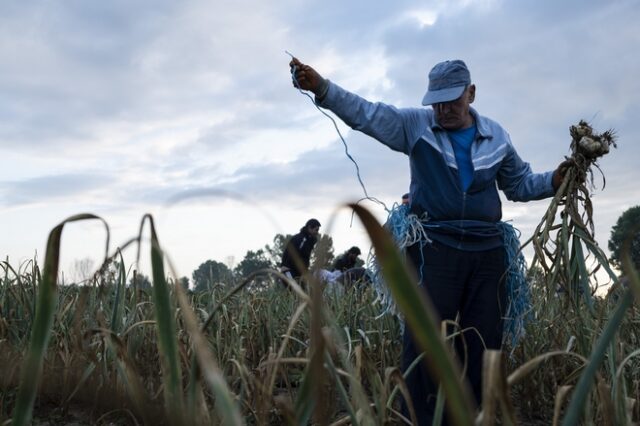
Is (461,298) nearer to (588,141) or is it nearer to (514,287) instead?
(514,287)

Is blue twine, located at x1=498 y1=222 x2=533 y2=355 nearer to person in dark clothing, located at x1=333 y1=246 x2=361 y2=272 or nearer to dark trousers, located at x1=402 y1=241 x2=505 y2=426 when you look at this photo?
dark trousers, located at x1=402 y1=241 x2=505 y2=426

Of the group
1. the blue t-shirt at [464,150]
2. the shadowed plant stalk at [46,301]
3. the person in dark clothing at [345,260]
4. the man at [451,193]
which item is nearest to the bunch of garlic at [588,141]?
the man at [451,193]

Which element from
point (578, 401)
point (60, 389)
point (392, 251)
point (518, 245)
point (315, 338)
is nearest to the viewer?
point (392, 251)

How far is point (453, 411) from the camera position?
0.62 metres

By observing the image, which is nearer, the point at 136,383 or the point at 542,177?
the point at 136,383

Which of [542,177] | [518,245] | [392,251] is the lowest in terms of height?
[392,251]

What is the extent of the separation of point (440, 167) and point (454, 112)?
0.22 m

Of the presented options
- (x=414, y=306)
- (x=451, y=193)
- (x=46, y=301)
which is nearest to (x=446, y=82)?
(x=451, y=193)

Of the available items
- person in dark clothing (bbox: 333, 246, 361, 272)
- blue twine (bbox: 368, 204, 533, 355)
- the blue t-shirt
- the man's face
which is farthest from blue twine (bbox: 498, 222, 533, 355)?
person in dark clothing (bbox: 333, 246, 361, 272)

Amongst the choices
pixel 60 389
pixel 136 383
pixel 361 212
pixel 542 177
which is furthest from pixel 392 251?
pixel 542 177

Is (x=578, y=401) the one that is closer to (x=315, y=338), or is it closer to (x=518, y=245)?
(x=315, y=338)

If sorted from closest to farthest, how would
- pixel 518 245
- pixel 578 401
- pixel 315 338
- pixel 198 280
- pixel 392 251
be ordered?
pixel 392 251
pixel 315 338
pixel 578 401
pixel 518 245
pixel 198 280

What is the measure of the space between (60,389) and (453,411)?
1935 mm

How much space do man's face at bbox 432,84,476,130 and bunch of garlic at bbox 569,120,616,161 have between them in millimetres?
400
